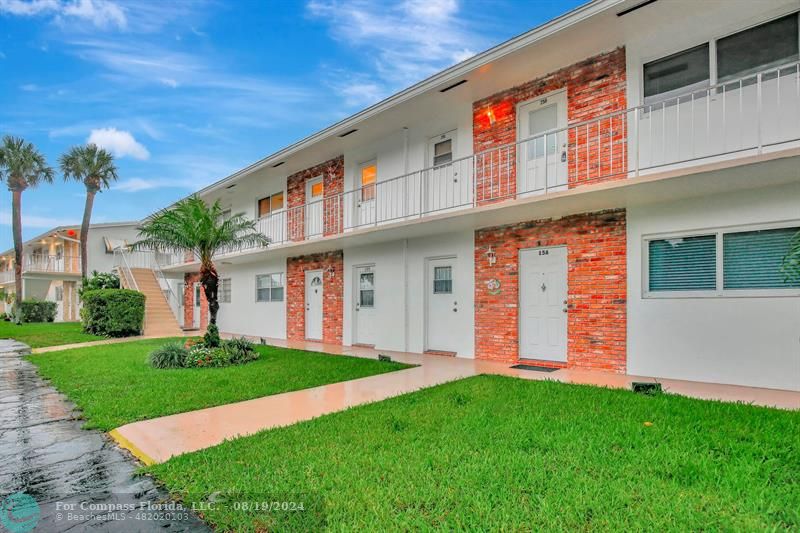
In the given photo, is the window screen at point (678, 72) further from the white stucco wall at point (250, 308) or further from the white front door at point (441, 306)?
the white stucco wall at point (250, 308)

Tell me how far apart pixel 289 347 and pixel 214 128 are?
875 inches

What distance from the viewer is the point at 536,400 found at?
581 centimetres

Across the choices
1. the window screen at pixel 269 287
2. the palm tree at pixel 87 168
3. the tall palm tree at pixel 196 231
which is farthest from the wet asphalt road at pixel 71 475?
the palm tree at pixel 87 168

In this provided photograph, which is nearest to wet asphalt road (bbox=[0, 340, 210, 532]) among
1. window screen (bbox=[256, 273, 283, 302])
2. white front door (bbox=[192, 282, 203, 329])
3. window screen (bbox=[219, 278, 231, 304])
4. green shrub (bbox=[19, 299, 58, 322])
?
window screen (bbox=[256, 273, 283, 302])

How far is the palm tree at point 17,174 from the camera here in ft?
85.6

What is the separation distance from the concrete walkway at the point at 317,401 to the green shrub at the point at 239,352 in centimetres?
356

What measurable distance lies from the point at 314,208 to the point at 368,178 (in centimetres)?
257

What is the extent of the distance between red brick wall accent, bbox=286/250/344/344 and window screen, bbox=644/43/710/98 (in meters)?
8.95

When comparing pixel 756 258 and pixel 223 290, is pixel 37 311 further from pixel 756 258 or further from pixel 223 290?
pixel 756 258

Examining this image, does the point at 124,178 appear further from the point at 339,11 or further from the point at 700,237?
the point at 700,237

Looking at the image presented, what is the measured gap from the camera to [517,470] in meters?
3.56

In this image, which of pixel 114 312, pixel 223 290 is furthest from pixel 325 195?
pixel 114 312

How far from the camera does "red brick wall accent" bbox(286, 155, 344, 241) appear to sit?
13.6 meters

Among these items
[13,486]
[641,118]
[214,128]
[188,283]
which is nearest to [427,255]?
[641,118]
